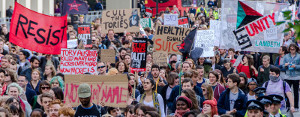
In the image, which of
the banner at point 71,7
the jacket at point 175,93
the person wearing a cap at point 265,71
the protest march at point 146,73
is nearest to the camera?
the protest march at point 146,73

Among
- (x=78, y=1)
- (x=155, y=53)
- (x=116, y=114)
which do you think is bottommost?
(x=116, y=114)

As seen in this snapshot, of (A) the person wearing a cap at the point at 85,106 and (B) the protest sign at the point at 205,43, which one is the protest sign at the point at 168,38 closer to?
(B) the protest sign at the point at 205,43

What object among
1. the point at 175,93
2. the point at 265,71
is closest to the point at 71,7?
the point at 265,71

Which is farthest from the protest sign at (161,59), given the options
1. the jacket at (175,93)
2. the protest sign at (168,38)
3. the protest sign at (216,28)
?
the protest sign at (216,28)

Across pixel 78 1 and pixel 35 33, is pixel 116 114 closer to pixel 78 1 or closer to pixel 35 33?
pixel 35 33

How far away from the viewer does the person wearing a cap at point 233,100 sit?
9148 millimetres

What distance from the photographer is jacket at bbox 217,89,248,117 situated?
9.14 metres

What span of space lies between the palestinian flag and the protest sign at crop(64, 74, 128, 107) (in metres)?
4.98

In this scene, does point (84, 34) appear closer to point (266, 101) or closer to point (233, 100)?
point (233, 100)

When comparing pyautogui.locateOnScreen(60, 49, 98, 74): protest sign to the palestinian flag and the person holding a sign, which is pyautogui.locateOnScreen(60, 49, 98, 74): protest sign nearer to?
the person holding a sign

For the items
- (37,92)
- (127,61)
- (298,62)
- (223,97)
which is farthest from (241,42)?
(37,92)

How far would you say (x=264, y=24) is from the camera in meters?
12.8

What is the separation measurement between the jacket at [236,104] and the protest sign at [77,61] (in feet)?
8.73

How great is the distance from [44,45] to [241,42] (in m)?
4.10
